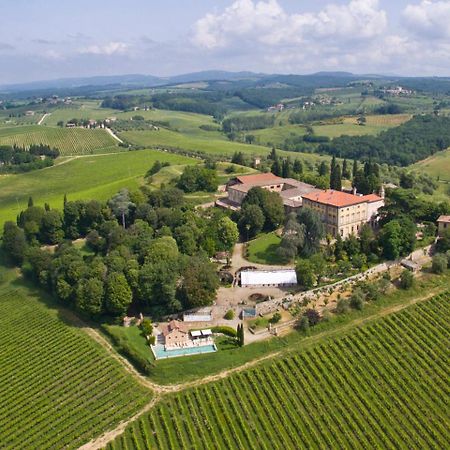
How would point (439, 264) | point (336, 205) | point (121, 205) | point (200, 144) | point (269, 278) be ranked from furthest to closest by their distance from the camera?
point (200, 144) < point (121, 205) < point (336, 205) < point (269, 278) < point (439, 264)

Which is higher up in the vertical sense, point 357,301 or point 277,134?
point 357,301

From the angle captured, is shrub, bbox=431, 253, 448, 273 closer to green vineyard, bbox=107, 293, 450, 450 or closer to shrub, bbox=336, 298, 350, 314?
green vineyard, bbox=107, 293, 450, 450

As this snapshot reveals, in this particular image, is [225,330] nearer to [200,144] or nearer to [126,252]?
[126,252]

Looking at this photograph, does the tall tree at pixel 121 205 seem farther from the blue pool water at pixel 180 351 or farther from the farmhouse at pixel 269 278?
the blue pool water at pixel 180 351


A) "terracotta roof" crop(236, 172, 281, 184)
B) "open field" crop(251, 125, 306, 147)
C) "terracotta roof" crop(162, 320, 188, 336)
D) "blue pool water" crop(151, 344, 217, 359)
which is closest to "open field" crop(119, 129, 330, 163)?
"open field" crop(251, 125, 306, 147)

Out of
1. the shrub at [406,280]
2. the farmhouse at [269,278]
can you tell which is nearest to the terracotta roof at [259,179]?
the farmhouse at [269,278]

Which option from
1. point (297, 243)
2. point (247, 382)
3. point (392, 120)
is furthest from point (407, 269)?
point (392, 120)

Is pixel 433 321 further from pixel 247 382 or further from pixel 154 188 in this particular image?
pixel 154 188

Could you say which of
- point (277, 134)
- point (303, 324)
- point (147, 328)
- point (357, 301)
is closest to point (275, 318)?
point (303, 324)
